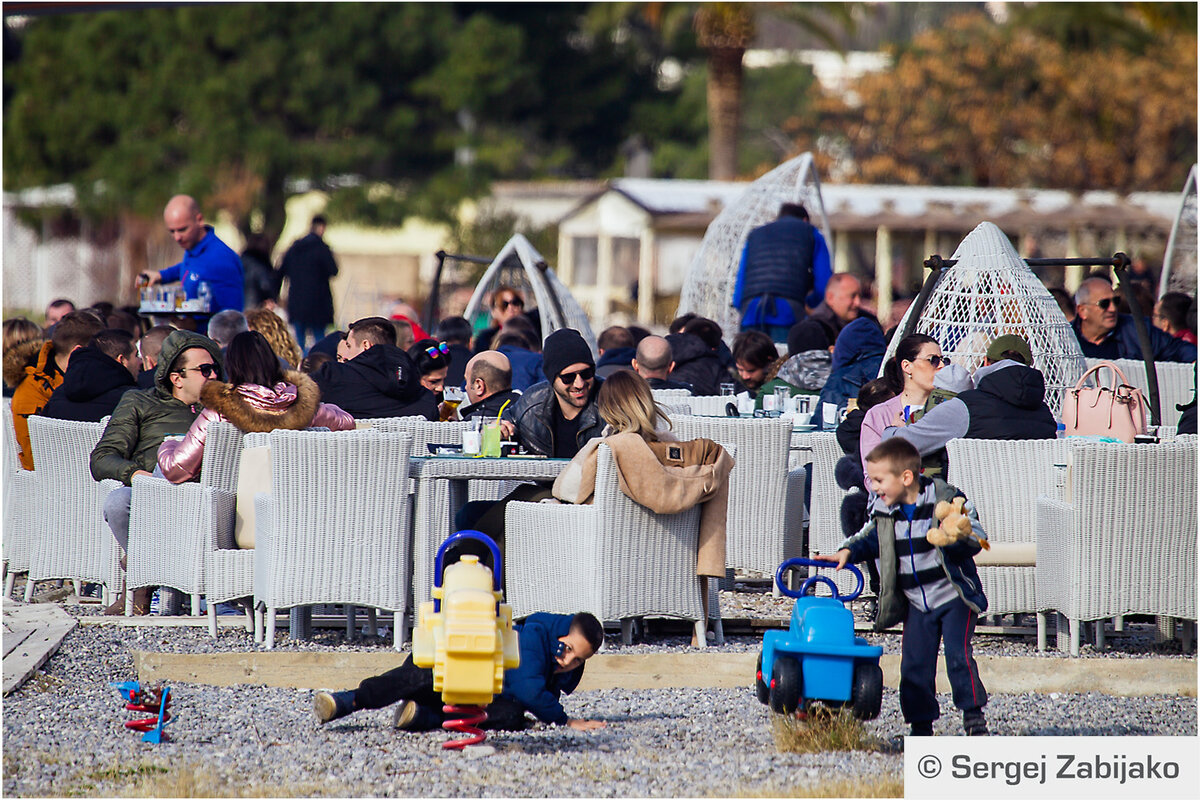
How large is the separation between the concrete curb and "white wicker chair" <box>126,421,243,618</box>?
67 cm

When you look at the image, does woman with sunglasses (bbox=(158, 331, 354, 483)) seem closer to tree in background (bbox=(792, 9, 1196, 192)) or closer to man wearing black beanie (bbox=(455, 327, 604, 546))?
man wearing black beanie (bbox=(455, 327, 604, 546))

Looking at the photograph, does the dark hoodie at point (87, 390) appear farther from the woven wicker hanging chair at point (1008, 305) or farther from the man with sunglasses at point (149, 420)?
the woven wicker hanging chair at point (1008, 305)

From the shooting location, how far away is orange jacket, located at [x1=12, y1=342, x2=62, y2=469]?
7.90 meters

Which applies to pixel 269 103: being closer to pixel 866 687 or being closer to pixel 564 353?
pixel 564 353

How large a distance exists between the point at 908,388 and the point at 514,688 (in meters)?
2.50

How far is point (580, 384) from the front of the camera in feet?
21.4

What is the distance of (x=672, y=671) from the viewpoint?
5590 millimetres

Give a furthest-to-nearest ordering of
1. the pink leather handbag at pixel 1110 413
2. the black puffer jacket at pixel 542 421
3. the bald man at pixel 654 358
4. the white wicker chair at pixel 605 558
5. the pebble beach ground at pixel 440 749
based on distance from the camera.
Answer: the bald man at pixel 654 358
the pink leather handbag at pixel 1110 413
the black puffer jacket at pixel 542 421
the white wicker chair at pixel 605 558
the pebble beach ground at pixel 440 749

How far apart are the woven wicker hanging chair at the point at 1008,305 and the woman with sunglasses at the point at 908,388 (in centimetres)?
174

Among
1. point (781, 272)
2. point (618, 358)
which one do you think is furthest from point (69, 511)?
point (781, 272)

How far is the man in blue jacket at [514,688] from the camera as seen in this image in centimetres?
479

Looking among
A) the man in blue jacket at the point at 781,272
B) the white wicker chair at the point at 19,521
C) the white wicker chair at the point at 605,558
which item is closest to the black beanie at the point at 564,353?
the white wicker chair at the point at 605,558

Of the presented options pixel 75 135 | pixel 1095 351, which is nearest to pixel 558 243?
pixel 75 135

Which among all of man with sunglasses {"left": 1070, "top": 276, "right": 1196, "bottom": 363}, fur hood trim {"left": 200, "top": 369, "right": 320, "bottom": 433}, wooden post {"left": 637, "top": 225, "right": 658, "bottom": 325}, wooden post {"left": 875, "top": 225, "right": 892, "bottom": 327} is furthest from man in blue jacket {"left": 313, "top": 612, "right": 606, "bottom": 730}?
wooden post {"left": 875, "top": 225, "right": 892, "bottom": 327}
